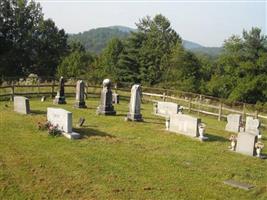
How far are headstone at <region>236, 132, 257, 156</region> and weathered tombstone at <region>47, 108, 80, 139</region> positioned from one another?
666 centimetres

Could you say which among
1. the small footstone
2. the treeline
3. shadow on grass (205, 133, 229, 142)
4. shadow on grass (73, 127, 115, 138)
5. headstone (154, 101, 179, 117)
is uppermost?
the treeline

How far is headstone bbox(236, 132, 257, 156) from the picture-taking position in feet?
49.3

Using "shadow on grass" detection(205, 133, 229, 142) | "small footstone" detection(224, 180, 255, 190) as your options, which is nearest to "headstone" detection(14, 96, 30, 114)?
"shadow on grass" detection(205, 133, 229, 142)

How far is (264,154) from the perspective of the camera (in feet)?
51.2

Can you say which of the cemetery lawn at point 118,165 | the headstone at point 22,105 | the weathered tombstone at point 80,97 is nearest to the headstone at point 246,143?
the cemetery lawn at point 118,165

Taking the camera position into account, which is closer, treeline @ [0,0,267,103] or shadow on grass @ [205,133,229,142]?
shadow on grass @ [205,133,229,142]

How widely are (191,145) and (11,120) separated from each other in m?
8.57

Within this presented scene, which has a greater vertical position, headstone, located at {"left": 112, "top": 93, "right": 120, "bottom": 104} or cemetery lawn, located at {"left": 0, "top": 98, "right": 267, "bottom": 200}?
headstone, located at {"left": 112, "top": 93, "right": 120, "bottom": 104}

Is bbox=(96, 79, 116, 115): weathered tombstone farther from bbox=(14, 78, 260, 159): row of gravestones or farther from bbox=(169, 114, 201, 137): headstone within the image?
bbox=(169, 114, 201, 137): headstone

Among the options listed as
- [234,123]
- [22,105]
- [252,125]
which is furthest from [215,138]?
[22,105]

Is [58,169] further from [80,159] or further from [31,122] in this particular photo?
[31,122]

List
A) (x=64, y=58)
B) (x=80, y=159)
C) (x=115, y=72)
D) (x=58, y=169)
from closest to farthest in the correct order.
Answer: (x=58, y=169) → (x=80, y=159) → (x=115, y=72) → (x=64, y=58)

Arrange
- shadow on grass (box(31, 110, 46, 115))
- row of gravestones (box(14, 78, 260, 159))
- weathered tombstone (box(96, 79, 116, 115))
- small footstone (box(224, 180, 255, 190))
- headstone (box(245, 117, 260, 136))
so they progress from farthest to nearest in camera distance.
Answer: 1. weathered tombstone (box(96, 79, 116, 115))
2. shadow on grass (box(31, 110, 46, 115))
3. headstone (box(245, 117, 260, 136))
4. row of gravestones (box(14, 78, 260, 159))
5. small footstone (box(224, 180, 255, 190))

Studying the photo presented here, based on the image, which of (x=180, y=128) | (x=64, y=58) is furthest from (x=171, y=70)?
(x=180, y=128)
